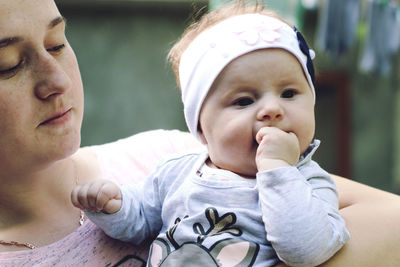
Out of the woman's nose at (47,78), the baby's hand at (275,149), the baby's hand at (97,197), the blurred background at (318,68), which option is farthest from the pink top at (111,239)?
the blurred background at (318,68)

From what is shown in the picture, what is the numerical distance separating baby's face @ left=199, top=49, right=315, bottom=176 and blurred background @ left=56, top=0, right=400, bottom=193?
498cm

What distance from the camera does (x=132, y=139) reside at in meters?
2.19

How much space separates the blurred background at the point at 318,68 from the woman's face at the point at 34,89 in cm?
496

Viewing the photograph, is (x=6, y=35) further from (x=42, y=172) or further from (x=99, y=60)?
(x=99, y=60)

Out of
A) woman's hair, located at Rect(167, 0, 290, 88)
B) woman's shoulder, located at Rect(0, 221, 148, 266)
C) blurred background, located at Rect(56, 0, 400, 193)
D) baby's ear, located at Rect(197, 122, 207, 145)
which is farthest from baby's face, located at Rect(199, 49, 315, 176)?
blurred background, located at Rect(56, 0, 400, 193)

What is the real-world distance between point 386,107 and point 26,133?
8002mm

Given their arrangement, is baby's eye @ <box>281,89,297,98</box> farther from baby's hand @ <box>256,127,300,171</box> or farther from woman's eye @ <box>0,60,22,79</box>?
woman's eye @ <box>0,60,22,79</box>

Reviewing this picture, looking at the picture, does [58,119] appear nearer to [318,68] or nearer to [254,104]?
[254,104]

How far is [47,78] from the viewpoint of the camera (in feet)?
5.29

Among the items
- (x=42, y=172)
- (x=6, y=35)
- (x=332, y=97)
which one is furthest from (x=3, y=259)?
(x=332, y=97)

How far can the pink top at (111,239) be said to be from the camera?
5.43 feet

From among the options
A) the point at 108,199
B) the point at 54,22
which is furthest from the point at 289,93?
the point at 54,22

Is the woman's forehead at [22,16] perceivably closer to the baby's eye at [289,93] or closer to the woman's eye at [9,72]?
the woman's eye at [9,72]

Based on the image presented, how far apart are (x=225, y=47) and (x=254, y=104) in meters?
0.20
